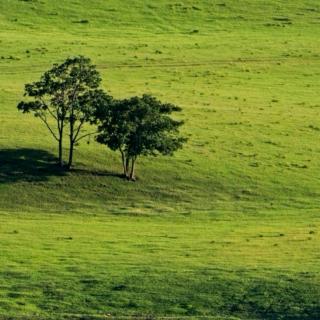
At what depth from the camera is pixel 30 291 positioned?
4959cm

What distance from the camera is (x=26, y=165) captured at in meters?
72.1

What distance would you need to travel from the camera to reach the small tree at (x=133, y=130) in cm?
7150

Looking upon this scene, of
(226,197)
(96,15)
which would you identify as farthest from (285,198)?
(96,15)

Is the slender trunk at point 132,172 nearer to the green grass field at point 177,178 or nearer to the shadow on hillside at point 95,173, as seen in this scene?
the shadow on hillside at point 95,173

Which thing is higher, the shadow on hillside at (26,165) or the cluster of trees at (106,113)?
the cluster of trees at (106,113)

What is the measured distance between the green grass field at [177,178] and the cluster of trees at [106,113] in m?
1.53

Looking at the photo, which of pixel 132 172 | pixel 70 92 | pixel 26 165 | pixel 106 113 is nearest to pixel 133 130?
pixel 106 113

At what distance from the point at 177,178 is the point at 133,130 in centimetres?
366

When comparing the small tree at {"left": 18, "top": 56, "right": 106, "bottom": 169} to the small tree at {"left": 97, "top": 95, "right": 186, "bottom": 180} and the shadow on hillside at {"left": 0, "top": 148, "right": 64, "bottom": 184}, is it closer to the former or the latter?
the shadow on hillside at {"left": 0, "top": 148, "right": 64, "bottom": 184}

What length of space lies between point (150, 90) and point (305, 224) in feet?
99.5

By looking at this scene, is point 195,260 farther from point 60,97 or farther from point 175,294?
point 60,97

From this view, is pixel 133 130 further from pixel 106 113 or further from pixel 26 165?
pixel 26 165

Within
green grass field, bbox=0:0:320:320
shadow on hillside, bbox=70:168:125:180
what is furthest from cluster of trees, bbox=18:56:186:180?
green grass field, bbox=0:0:320:320

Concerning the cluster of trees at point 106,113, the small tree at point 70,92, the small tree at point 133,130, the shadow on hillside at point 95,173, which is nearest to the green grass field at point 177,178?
the shadow on hillside at point 95,173
